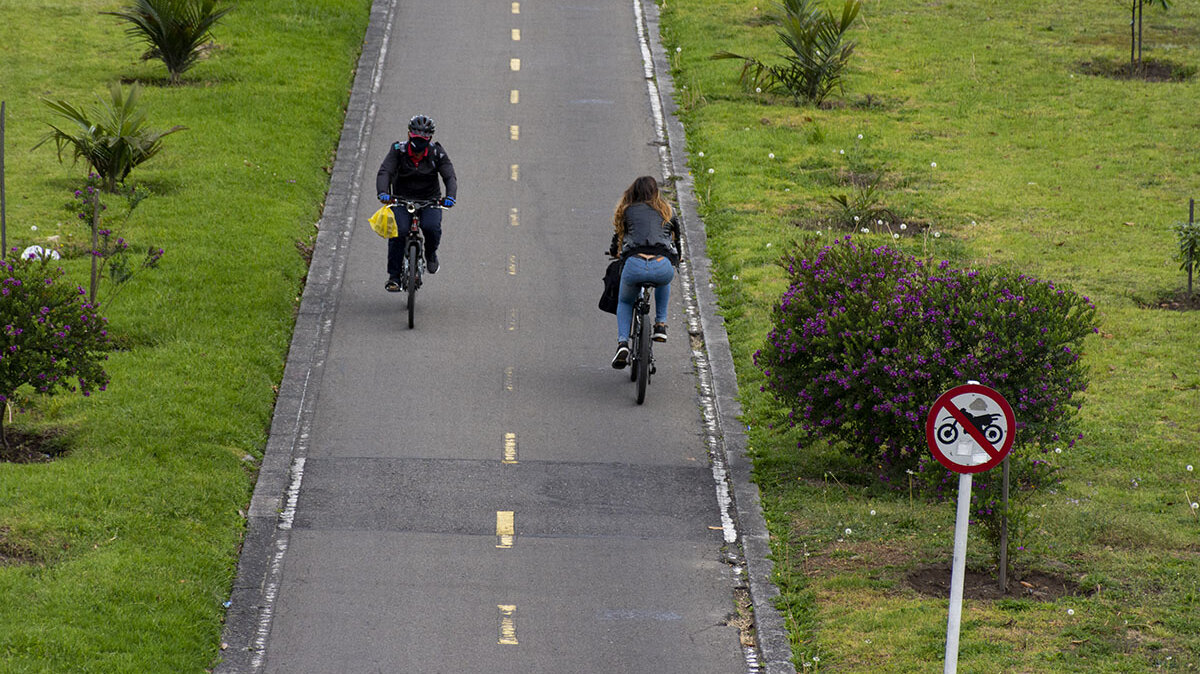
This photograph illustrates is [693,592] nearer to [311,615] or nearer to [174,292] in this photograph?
[311,615]

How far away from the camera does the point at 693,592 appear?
31.3 ft

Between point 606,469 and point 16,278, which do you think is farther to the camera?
point 606,469

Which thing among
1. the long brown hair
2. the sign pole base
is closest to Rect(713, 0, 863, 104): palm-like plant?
the long brown hair

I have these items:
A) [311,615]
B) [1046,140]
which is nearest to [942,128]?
[1046,140]

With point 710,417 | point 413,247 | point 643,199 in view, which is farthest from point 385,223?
point 710,417

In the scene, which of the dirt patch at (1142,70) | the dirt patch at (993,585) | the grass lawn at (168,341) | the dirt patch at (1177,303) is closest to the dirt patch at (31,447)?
the grass lawn at (168,341)

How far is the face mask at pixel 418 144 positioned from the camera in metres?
14.1

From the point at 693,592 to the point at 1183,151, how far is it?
14802 mm

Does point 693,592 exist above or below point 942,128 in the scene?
below

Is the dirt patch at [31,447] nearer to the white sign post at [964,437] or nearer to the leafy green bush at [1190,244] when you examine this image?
the white sign post at [964,437]

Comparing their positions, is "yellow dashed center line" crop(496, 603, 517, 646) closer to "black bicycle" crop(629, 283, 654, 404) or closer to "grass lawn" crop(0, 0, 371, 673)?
"grass lawn" crop(0, 0, 371, 673)

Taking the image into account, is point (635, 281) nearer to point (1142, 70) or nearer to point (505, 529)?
point (505, 529)

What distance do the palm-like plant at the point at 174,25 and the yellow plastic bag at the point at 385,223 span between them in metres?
9.71

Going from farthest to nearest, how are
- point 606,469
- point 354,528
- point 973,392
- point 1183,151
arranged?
point 1183,151 < point 606,469 < point 354,528 < point 973,392
